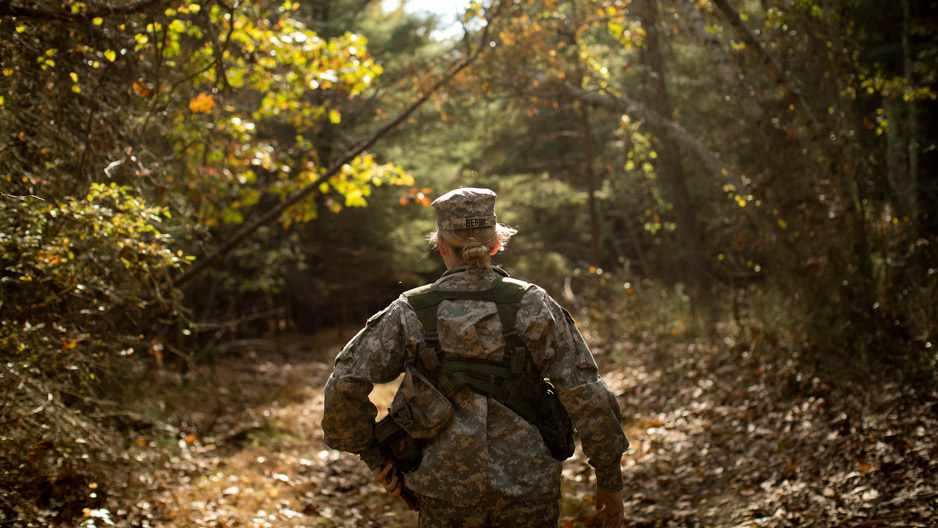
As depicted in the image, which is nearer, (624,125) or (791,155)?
(791,155)

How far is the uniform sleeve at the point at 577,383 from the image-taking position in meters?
2.77

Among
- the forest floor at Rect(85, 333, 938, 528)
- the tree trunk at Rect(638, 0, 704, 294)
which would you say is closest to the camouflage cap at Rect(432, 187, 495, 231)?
the forest floor at Rect(85, 333, 938, 528)

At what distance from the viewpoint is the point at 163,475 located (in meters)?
6.11

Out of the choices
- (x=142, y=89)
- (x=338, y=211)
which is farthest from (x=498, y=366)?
(x=338, y=211)

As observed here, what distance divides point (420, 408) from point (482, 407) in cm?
25

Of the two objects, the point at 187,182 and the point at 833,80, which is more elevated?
the point at 833,80

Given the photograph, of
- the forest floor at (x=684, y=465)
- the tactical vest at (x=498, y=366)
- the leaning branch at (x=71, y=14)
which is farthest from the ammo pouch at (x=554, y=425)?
the leaning branch at (x=71, y=14)

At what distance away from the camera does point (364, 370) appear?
Answer: 280 centimetres

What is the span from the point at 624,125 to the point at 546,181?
6.33 meters

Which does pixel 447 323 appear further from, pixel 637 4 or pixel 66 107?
pixel 637 4

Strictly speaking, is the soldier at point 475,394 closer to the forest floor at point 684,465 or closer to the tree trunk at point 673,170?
the forest floor at point 684,465

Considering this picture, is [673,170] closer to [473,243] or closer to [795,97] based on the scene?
[795,97]

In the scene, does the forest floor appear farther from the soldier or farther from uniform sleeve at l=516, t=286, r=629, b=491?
the soldier

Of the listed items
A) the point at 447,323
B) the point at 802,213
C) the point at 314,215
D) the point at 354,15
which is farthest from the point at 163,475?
the point at 354,15
